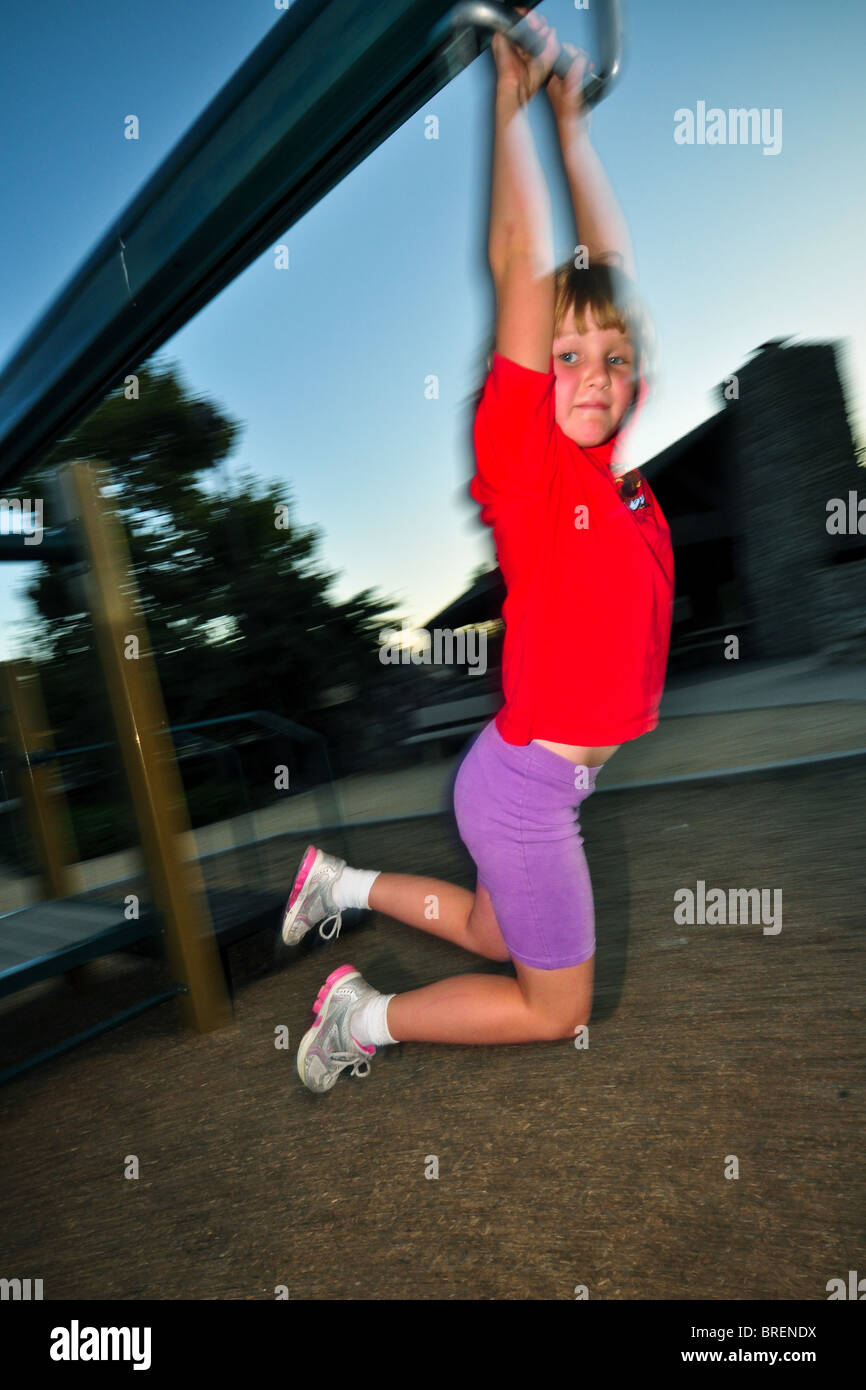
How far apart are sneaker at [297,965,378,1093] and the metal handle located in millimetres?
1699

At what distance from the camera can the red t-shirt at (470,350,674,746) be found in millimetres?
1452

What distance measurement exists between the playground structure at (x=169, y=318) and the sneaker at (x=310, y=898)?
31 centimetres

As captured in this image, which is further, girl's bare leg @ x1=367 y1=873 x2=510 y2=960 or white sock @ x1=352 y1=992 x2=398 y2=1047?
girl's bare leg @ x1=367 y1=873 x2=510 y2=960

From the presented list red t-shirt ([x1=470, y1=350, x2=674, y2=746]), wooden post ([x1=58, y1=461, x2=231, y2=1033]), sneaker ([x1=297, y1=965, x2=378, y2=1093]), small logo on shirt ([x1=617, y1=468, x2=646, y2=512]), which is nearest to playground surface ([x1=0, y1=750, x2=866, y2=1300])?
sneaker ([x1=297, y1=965, x2=378, y2=1093])

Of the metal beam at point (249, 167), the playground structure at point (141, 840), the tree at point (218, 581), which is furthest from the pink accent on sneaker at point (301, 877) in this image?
the tree at point (218, 581)

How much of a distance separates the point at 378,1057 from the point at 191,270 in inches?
65.8

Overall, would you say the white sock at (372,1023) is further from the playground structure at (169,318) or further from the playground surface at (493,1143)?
the playground structure at (169,318)

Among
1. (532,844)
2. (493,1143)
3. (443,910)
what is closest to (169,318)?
(532,844)

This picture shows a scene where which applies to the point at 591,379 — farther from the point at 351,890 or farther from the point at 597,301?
the point at 351,890

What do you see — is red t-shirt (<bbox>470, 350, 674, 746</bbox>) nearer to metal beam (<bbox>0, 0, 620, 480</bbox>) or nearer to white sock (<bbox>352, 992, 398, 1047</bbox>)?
metal beam (<bbox>0, 0, 620, 480</bbox>)

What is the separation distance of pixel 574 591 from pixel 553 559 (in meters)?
0.06

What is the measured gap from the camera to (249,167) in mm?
1372

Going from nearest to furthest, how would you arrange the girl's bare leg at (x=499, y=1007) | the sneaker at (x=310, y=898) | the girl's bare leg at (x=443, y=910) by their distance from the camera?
the girl's bare leg at (x=499, y=1007) < the girl's bare leg at (x=443, y=910) < the sneaker at (x=310, y=898)

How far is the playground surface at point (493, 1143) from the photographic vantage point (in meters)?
1.37
